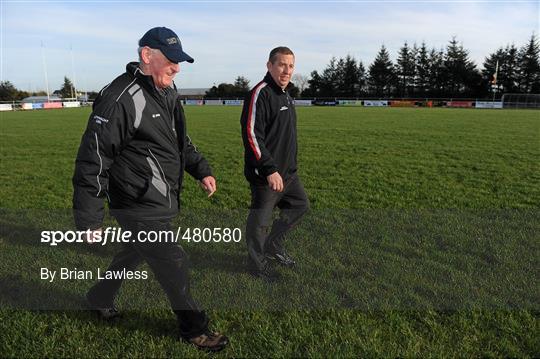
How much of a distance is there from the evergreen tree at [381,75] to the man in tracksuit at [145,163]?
74355 mm

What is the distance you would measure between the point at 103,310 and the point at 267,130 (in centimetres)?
196

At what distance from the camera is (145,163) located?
Result: 2.63 m

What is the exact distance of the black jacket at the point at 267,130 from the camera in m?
3.63

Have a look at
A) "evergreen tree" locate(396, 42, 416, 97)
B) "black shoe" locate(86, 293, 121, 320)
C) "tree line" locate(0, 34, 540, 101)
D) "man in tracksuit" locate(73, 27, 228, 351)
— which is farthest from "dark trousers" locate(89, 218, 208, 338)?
"evergreen tree" locate(396, 42, 416, 97)

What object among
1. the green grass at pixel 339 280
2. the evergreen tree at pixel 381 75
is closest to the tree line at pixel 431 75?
the evergreen tree at pixel 381 75

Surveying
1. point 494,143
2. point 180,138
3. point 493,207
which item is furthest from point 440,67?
point 180,138

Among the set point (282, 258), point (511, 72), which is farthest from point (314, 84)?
point (282, 258)

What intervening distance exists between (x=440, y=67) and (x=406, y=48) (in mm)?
8080

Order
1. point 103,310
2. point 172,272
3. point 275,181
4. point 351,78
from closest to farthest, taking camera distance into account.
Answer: point 172,272 → point 103,310 → point 275,181 → point 351,78

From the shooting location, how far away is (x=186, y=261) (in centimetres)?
278

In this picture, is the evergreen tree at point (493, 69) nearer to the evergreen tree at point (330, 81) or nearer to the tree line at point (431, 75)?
the tree line at point (431, 75)

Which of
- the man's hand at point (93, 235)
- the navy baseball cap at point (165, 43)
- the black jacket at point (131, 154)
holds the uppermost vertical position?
the navy baseball cap at point (165, 43)

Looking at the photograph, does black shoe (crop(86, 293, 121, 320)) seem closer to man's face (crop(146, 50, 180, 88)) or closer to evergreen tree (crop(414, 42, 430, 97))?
man's face (crop(146, 50, 180, 88))

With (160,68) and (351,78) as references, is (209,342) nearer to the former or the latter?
(160,68)
